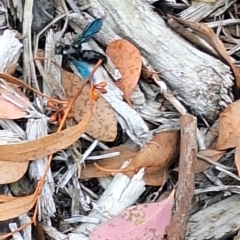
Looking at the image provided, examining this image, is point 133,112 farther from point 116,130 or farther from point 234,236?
point 234,236

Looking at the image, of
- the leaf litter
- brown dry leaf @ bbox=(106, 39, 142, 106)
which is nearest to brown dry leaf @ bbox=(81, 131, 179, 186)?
the leaf litter

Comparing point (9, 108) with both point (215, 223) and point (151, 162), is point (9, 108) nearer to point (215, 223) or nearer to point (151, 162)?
point (151, 162)

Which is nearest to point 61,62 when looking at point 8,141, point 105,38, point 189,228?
point 105,38

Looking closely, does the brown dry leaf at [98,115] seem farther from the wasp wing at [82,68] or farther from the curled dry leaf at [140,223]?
the curled dry leaf at [140,223]

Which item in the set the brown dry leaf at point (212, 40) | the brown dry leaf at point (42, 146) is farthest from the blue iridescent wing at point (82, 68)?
the brown dry leaf at point (212, 40)

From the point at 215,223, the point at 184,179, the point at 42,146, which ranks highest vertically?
the point at 42,146

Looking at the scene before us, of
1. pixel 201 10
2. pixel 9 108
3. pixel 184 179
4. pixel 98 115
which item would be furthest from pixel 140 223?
pixel 201 10
